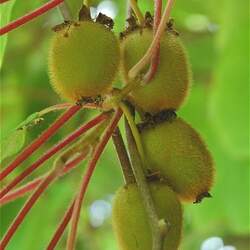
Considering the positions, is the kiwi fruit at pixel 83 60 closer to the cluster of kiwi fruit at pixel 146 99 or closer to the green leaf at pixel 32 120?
the cluster of kiwi fruit at pixel 146 99

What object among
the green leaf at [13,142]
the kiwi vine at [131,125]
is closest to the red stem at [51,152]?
the kiwi vine at [131,125]

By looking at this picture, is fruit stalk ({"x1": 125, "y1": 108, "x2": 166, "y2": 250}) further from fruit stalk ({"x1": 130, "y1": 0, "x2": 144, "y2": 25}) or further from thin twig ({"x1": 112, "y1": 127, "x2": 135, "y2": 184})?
fruit stalk ({"x1": 130, "y1": 0, "x2": 144, "y2": 25})

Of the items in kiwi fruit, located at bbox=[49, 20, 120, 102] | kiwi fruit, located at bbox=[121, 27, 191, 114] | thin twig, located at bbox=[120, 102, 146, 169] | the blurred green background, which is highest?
kiwi fruit, located at bbox=[49, 20, 120, 102]

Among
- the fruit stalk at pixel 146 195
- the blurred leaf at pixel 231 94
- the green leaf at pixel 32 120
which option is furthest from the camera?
the blurred leaf at pixel 231 94

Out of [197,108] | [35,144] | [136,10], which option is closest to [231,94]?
[197,108]

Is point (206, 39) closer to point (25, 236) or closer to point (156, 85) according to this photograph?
point (25, 236)

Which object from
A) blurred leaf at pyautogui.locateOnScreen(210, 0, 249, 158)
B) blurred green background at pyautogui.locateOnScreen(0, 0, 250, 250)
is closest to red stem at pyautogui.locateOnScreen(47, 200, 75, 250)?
blurred green background at pyautogui.locateOnScreen(0, 0, 250, 250)

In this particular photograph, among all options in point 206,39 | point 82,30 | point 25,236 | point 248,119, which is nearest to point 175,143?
point 82,30
